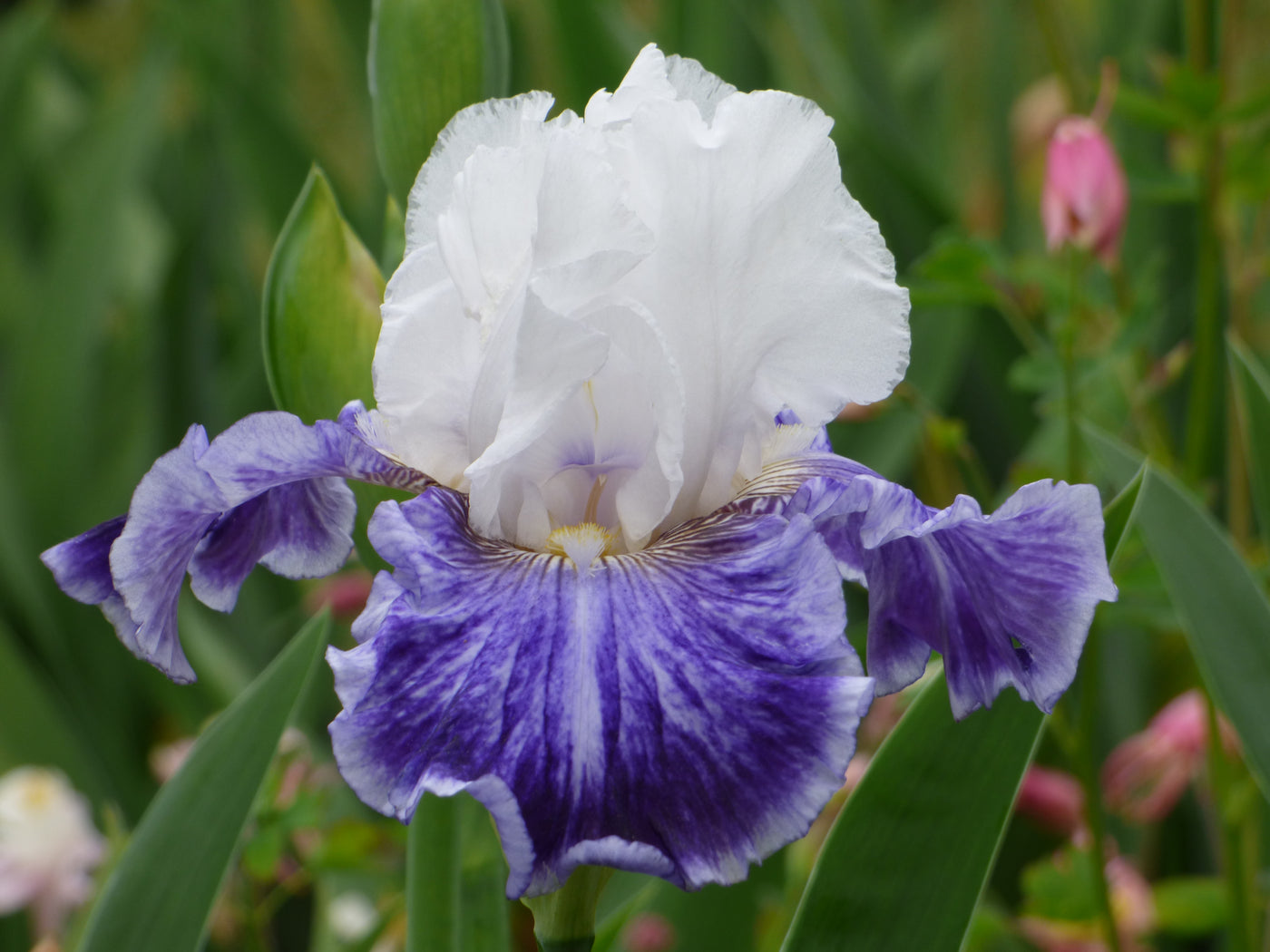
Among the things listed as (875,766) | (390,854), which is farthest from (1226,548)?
(390,854)

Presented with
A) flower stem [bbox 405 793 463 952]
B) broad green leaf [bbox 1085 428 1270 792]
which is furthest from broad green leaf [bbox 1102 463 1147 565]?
flower stem [bbox 405 793 463 952]

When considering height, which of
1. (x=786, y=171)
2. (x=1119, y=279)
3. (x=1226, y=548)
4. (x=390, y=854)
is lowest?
(x=390, y=854)

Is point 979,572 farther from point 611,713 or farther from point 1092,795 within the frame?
point 1092,795

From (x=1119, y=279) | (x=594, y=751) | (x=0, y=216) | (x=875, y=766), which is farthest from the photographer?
(x=0, y=216)

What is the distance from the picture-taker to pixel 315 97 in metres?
3.14

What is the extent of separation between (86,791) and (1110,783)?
0.85 meters

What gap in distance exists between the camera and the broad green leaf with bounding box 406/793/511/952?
0.43m

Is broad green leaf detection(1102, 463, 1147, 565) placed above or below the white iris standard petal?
below

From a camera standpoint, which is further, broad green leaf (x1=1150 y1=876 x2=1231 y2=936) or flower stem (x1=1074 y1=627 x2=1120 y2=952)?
broad green leaf (x1=1150 y1=876 x2=1231 y2=936)

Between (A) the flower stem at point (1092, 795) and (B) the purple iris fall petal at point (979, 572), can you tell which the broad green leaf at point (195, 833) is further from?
(A) the flower stem at point (1092, 795)

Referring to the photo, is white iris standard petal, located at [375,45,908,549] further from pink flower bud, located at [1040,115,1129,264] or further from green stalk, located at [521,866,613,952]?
pink flower bud, located at [1040,115,1129,264]

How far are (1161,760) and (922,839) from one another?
425mm

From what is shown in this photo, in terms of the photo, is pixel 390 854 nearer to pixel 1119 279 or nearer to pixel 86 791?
pixel 86 791

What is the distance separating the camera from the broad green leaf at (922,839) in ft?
1.36
